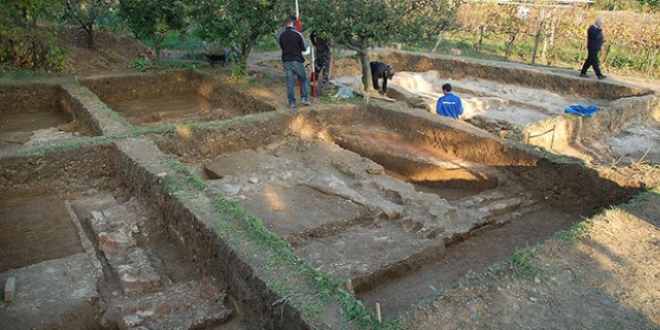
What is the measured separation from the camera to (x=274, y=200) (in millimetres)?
6074

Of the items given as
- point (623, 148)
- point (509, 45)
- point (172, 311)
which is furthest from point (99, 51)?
point (623, 148)

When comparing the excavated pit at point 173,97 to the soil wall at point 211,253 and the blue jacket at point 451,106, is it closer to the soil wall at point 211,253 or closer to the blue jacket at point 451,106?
the blue jacket at point 451,106

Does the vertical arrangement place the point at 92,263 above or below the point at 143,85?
below

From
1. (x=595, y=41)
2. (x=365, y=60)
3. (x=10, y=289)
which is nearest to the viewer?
(x=10, y=289)

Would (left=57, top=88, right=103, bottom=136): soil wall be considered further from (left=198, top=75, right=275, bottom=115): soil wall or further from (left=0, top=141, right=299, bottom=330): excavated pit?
(left=198, top=75, right=275, bottom=115): soil wall

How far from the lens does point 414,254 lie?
4.95 metres

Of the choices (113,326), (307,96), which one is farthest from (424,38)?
(113,326)

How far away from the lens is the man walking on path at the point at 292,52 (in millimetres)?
8375

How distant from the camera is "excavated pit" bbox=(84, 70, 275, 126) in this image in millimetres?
9805

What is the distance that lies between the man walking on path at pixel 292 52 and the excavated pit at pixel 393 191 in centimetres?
62

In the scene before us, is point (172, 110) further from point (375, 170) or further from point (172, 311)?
point (172, 311)

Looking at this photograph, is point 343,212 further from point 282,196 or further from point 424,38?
point 424,38

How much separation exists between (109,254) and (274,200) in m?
1.88

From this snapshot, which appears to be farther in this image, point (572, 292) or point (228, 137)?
point (228, 137)
